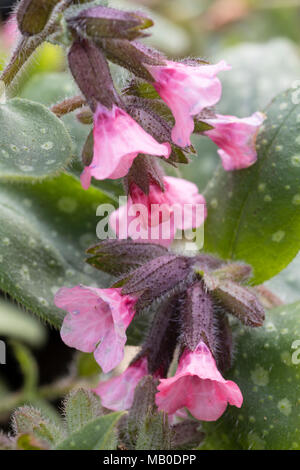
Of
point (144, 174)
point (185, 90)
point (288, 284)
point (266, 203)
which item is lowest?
point (288, 284)

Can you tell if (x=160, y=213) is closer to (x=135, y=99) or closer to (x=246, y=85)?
(x=135, y=99)

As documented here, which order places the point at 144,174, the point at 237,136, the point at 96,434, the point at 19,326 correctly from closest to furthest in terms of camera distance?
the point at 96,434
the point at 144,174
the point at 237,136
the point at 19,326

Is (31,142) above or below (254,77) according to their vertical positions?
above

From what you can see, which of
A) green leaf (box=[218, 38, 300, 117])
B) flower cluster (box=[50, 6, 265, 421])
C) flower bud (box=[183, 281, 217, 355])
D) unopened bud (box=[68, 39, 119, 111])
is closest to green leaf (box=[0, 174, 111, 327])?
flower cluster (box=[50, 6, 265, 421])

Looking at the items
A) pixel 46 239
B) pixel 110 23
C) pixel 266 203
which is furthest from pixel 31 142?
pixel 266 203

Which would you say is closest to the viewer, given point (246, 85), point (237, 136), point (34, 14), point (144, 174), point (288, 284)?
point (34, 14)

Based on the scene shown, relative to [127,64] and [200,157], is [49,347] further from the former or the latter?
[127,64]
